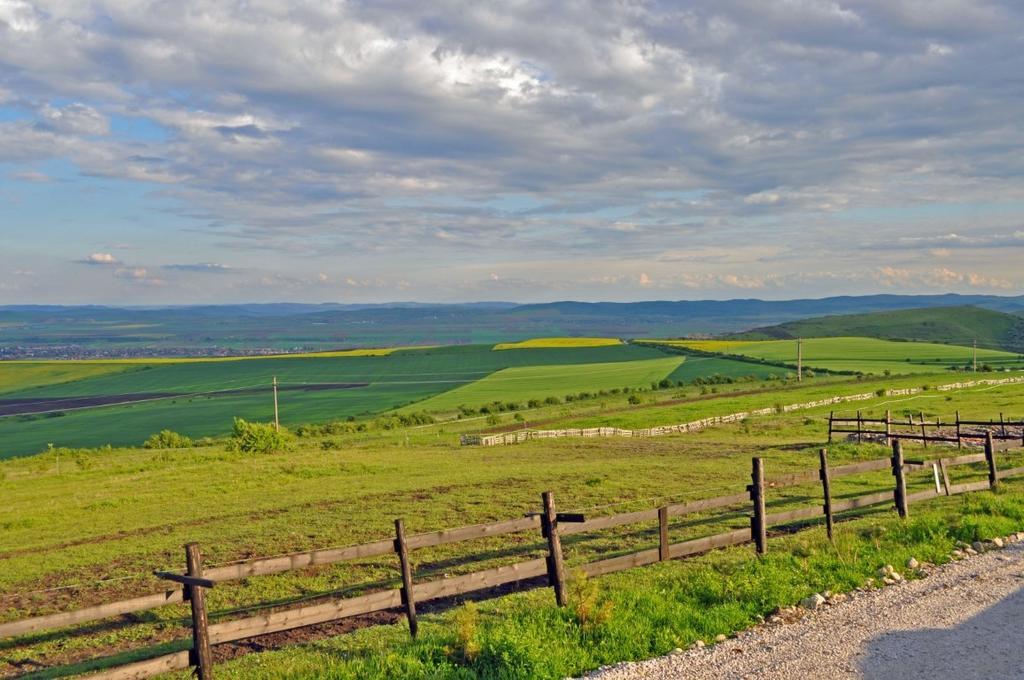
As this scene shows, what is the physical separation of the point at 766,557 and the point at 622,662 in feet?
16.7

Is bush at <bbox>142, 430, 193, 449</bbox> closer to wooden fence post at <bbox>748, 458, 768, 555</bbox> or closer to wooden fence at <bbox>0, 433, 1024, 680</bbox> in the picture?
wooden fence at <bbox>0, 433, 1024, 680</bbox>

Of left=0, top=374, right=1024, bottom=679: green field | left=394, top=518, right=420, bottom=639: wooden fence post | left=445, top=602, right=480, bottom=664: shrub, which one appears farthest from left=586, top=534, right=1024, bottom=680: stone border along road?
left=394, top=518, right=420, bottom=639: wooden fence post

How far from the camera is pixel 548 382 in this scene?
114125mm

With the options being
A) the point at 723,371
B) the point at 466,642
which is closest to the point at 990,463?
the point at 466,642

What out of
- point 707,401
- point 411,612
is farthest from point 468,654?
point 707,401

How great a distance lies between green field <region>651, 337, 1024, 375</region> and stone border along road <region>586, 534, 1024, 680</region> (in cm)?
10138

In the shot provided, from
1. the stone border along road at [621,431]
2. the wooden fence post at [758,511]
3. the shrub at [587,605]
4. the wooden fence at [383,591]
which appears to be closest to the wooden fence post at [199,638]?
the wooden fence at [383,591]

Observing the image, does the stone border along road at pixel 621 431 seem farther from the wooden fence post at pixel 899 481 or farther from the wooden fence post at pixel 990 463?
the wooden fence post at pixel 899 481

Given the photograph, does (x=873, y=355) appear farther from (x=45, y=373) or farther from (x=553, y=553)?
(x=45, y=373)

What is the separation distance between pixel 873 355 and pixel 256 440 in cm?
12158

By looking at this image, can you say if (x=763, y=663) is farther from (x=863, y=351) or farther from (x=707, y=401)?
(x=863, y=351)

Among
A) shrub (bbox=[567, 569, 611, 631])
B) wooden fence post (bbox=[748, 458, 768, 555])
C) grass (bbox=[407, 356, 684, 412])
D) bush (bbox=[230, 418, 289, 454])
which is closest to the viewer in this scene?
shrub (bbox=[567, 569, 611, 631])

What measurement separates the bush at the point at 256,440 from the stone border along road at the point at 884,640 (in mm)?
44381

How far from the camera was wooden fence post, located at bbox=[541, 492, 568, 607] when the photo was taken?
11.9 m
